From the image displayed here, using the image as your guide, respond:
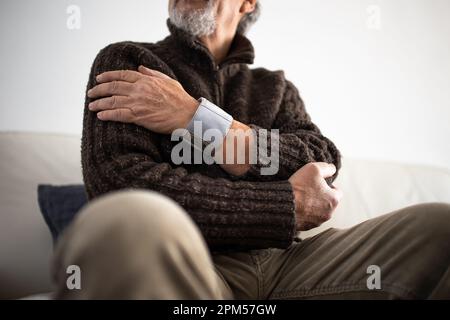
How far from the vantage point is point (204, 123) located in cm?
93

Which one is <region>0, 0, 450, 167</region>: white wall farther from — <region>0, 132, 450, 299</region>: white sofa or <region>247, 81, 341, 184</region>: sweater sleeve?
<region>247, 81, 341, 184</region>: sweater sleeve

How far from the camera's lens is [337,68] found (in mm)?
1873

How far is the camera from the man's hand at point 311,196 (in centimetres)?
90

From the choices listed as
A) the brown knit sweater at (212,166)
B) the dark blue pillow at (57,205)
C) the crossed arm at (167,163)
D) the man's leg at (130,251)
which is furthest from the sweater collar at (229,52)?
the man's leg at (130,251)

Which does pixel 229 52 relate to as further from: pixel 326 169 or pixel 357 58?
pixel 357 58

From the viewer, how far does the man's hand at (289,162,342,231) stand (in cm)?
90

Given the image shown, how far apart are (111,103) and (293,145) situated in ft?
1.24

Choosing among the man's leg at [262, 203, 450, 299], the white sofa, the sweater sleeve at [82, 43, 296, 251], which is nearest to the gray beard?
the sweater sleeve at [82, 43, 296, 251]

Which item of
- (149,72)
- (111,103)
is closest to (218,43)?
(149,72)

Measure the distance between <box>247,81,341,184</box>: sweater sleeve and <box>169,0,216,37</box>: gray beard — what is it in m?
0.27

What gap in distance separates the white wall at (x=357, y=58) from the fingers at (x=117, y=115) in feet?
2.56

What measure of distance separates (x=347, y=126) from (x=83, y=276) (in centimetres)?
158
